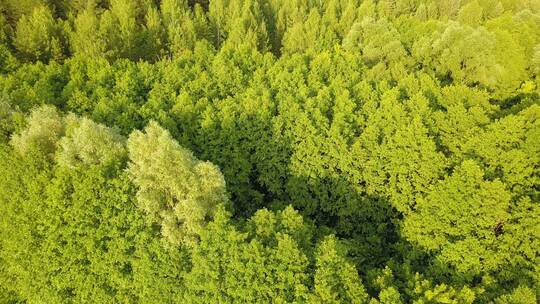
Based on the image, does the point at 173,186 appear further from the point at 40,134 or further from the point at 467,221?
the point at 467,221

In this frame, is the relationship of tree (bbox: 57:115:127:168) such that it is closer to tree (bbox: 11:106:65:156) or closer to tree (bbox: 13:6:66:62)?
tree (bbox: 11:106:65:156)

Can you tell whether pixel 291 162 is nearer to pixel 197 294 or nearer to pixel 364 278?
pixel 364 278

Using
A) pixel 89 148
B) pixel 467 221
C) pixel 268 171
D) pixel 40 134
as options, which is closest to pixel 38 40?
pixel 40 134

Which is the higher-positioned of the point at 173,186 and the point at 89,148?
the point at 173,186

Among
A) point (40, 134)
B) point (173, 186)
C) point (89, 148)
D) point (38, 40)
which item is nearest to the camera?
point (173, 186)

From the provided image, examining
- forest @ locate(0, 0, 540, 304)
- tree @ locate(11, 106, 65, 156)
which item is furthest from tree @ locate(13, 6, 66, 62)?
tree @ locate(11, 106, 65, 156)

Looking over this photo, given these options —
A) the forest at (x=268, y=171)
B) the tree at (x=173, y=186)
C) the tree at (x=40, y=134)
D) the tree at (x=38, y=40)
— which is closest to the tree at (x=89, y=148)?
the forest at (x=268, y=171)

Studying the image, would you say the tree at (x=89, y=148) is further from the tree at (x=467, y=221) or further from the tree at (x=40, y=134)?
the tree at (x=467, y=221)

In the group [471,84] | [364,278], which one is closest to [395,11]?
[471,84]
